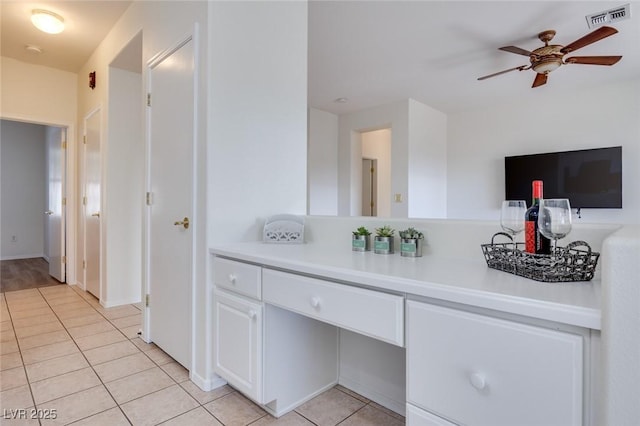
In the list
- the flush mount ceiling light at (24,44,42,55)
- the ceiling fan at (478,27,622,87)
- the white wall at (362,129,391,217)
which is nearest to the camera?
the ceiling fan at (478,27,622,87)

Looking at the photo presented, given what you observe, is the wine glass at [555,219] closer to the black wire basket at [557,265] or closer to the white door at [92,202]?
the black wire basket at [557,265]

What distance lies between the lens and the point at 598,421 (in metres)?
0.65

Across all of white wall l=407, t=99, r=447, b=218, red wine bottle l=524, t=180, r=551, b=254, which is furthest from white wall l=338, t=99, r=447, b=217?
red wine bottle l=524, t=180, r=551, b=254

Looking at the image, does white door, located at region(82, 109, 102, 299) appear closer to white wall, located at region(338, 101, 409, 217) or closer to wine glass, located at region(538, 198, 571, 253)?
white wall, located at region(338, 101, 409, 217)

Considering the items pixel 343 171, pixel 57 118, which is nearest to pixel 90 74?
pixel 57 118

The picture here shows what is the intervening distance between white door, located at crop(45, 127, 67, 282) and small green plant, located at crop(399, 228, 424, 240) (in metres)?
4.27

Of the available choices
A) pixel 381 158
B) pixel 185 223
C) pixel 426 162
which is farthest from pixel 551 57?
pixel 381 158

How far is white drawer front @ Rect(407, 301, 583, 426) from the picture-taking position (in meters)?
0.69

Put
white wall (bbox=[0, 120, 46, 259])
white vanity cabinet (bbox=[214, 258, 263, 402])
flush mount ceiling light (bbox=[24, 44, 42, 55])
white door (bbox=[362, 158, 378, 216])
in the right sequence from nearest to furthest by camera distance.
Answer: white vanity cabinet (bbox=[214, 258, 263, 402]) < flush mount ceiling light (bbox=[24, 44, 42, 55]) < white wall (bbox=[0, 120, 46, 259]) < white door (bbox=[362, 158, 378, 216])

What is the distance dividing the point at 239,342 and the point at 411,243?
3.00ft

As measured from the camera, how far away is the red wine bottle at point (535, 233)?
1.04 meters

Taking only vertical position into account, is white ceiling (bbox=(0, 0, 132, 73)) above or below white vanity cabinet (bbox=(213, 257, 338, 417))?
above

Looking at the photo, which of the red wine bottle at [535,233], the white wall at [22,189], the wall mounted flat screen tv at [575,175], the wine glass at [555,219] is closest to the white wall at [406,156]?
the wall mounted flat screen tv at [575,175]

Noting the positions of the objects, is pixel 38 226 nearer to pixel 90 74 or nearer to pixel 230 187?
pixel 90 74
